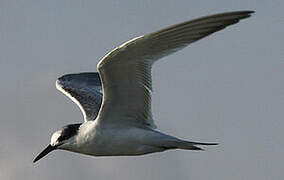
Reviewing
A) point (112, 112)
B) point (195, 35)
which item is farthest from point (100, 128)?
point (195, 35)

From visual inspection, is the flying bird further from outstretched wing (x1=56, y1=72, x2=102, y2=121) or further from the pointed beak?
outstretched wing (x1=56, y1=72, x2=102, y2=121)

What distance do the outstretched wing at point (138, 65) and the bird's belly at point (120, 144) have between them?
21 centimetres

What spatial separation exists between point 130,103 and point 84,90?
520 cm

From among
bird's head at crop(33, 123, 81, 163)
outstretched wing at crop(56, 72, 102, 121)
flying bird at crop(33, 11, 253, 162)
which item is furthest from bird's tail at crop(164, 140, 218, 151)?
outstretched wing at crop(56, 72, 102, 121)

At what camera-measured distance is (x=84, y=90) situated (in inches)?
655

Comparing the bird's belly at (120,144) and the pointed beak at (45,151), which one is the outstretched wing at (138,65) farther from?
the pointed beak at (45,151)

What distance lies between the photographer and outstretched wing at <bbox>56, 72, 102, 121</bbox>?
49.2 feet

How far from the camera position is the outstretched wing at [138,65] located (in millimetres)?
9031

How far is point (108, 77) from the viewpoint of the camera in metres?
10.7

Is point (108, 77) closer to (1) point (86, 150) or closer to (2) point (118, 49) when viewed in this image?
(2) point (118, 49)

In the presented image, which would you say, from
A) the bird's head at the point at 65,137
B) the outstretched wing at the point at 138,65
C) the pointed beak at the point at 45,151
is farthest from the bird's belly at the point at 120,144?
the pointed beak at the point at 45,151

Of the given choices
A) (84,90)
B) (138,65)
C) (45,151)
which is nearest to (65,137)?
(45,151)

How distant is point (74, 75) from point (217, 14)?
10.3 meters

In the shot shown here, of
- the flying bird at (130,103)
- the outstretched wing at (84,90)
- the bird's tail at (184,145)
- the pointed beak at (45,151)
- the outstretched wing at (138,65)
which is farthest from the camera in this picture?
the outstretched wing at (84,90)
